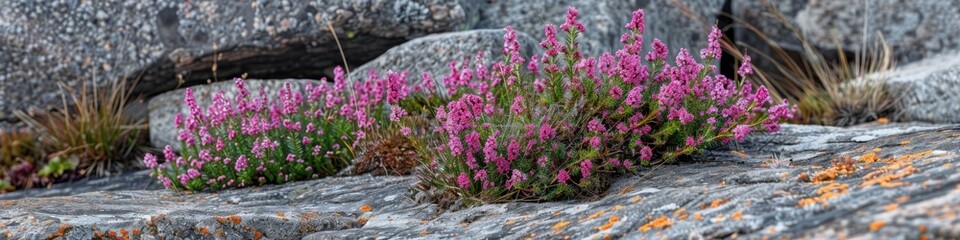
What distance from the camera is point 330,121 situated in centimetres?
584

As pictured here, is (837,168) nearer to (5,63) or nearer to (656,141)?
(656,141)

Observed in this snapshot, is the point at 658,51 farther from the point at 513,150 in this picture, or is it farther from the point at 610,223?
the point at 610,223

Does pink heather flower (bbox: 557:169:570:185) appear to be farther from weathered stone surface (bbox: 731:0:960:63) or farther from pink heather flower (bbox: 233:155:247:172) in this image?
weathered stone surface (bbox: 731:0:960:63)

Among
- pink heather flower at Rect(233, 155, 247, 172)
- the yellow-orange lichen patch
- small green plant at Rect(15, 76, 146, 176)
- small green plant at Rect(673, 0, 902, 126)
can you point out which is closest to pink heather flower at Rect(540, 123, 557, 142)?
the yellow-orange lichen patch

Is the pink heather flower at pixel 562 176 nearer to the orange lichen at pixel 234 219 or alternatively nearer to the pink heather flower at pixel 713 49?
the pink heather flower at pixel 713 49

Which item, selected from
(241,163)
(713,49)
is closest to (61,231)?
(241,163)

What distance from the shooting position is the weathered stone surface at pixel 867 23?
8.64 metres

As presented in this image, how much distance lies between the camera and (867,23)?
877cm

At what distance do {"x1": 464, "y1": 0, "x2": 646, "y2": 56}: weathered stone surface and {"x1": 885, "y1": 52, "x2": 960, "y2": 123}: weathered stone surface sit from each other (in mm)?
2062

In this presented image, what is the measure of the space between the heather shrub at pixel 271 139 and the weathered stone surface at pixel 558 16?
2083mm

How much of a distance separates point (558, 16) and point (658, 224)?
5.21m

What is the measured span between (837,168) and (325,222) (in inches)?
75.0

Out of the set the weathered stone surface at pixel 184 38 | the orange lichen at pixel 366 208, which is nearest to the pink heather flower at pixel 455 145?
the orange lichen at pixel 366 208

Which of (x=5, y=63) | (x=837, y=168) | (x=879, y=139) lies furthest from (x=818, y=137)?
(x=5, y=63)
